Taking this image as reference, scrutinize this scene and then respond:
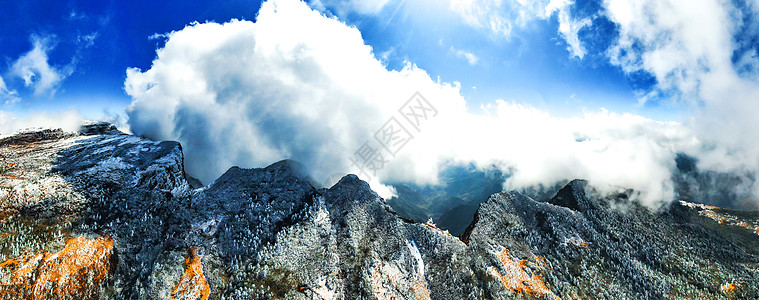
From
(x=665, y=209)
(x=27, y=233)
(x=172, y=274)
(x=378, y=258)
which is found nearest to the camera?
(x=27, y=233)

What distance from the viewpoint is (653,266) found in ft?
326

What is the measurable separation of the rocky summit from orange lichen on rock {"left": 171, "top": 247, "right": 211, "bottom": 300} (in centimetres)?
27

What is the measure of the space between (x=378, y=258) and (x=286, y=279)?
27610mm

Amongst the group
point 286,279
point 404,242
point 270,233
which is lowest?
point 286,279

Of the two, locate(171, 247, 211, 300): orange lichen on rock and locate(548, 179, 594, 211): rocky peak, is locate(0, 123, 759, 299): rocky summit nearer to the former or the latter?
locate(171, 247, 211, 300): orange lichen on rock

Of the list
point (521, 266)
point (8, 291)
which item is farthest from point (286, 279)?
point (521, 266)

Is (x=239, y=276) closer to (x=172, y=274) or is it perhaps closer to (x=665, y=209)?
(x=172, y=274)

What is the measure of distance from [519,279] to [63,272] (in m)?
119

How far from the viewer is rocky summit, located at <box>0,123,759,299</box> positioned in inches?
2507

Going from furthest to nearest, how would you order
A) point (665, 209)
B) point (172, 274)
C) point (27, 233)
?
point (665, 209) → point (172, 274) → point (27, 233)

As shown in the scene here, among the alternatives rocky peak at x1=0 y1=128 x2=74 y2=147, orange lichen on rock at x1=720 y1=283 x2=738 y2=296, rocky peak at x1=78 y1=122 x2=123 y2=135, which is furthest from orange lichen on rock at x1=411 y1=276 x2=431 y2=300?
rocky peak at x1=78 y1=122 x2=123 y2=135

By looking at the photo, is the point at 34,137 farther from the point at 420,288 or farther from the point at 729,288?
the point at 729,288

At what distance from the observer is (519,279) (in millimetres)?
83125

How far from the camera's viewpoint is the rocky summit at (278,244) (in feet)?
209
